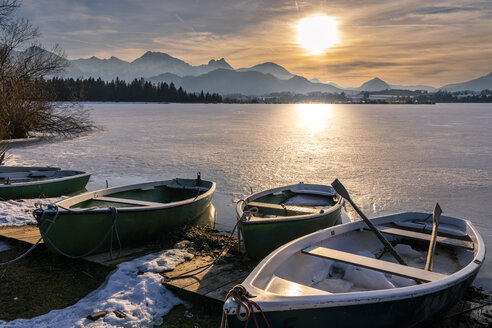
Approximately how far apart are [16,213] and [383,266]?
7.46 m

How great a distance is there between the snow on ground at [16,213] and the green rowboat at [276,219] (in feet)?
13.7

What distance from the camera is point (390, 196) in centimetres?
1089

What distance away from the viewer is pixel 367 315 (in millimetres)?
3496

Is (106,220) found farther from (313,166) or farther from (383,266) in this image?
(313,166)

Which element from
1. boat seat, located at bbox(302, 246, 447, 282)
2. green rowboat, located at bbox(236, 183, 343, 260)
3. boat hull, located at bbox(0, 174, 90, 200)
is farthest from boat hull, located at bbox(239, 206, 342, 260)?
boat hull, located at bbox(0, 174, 90, 200)

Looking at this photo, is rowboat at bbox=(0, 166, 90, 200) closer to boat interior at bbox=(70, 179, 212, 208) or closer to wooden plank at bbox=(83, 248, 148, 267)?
boat interior at bbox=(70, 179, 212, 208)

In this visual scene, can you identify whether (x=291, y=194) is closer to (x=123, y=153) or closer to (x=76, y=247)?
A: (x=76, y=247)

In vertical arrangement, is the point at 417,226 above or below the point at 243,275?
above

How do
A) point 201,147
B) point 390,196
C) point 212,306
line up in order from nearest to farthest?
point 212,306
point 390,196
point 201,147

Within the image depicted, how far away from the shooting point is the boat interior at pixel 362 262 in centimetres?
404

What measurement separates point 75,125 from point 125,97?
4640 inches

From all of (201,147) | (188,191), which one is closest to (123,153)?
(201,147)

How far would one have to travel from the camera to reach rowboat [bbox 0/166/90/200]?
9180 millimetres

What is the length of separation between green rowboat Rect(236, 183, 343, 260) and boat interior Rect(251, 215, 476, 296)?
838mm
